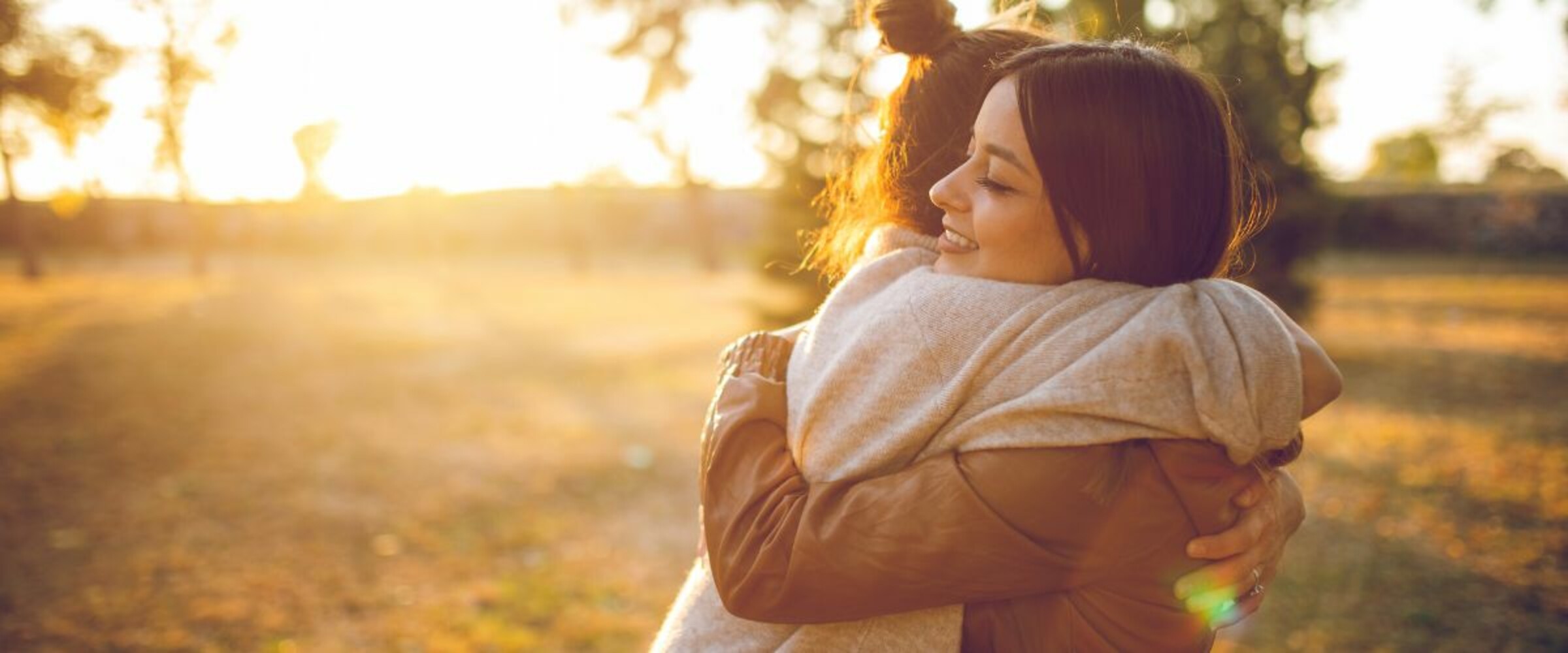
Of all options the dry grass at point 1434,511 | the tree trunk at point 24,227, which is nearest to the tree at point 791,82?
the dry grass at point 1434,511

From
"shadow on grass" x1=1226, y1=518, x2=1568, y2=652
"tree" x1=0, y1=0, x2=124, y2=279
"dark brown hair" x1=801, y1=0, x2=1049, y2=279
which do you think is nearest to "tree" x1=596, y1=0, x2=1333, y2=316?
"shadow on grass" x1=1226, y1=518, x2=1568, y2=652

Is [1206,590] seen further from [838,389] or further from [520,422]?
[520,422]

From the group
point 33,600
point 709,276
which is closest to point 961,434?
point 33,600

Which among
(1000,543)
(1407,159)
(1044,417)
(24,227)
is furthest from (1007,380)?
(1407,159)

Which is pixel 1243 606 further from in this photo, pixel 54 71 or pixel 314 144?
pixel 314 144

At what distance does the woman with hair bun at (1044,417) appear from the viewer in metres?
1.19

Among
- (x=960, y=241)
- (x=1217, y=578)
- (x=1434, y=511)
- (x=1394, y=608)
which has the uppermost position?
(x=960, y=241)

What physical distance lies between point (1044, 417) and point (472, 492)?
23.3 ft

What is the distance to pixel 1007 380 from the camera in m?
1.23

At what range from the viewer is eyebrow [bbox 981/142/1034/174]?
133cm

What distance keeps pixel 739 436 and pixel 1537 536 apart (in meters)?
6.88

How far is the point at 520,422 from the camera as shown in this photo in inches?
400

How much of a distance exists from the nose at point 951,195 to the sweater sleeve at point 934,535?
1.35 feet

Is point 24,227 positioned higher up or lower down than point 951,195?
lower down
